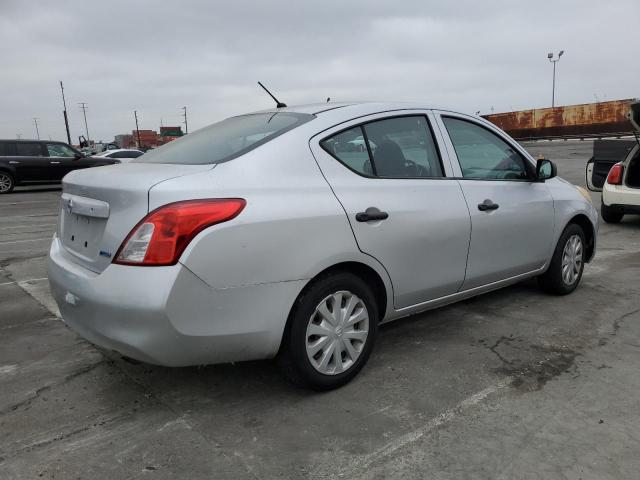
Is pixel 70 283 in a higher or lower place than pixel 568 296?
higher

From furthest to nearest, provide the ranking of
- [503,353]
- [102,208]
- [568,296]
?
[568,296]
[503,353]
[102,208]

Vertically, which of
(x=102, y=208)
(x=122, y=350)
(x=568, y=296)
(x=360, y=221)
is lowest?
(x=568, y=296)

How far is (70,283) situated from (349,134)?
1701 millimetres

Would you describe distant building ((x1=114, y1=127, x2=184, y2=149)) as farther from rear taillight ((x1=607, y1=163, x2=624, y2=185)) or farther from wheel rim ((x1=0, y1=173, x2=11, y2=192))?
rear taillight ((x1=607, y1=163, x2=624, y2=185))

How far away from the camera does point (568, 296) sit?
471cm

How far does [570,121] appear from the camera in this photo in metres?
38.3

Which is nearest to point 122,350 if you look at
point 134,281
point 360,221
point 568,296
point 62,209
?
point 134,281

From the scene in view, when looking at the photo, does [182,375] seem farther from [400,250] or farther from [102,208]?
[400,250]

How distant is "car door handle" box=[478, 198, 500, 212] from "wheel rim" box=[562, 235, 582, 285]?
3.93 ft

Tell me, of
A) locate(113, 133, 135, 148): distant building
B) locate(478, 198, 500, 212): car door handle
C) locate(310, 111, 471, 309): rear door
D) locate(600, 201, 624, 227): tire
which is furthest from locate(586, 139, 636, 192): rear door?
locate(113, 133, 135, 148): distant building

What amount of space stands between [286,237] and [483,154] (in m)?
1.97

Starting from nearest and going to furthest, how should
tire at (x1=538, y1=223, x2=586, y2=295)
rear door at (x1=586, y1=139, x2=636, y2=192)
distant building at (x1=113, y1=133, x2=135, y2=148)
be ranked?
tire at (x1=538, y1=223, x2=586, y2=295) < rear door at (x1=586, y1=139, x2=636, y2=192) < distant building at (x1=113, y1=133, x2=135, y2=148)

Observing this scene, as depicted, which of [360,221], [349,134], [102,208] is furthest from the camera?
[349,134]

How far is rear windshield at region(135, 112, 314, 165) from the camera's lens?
114 inches
